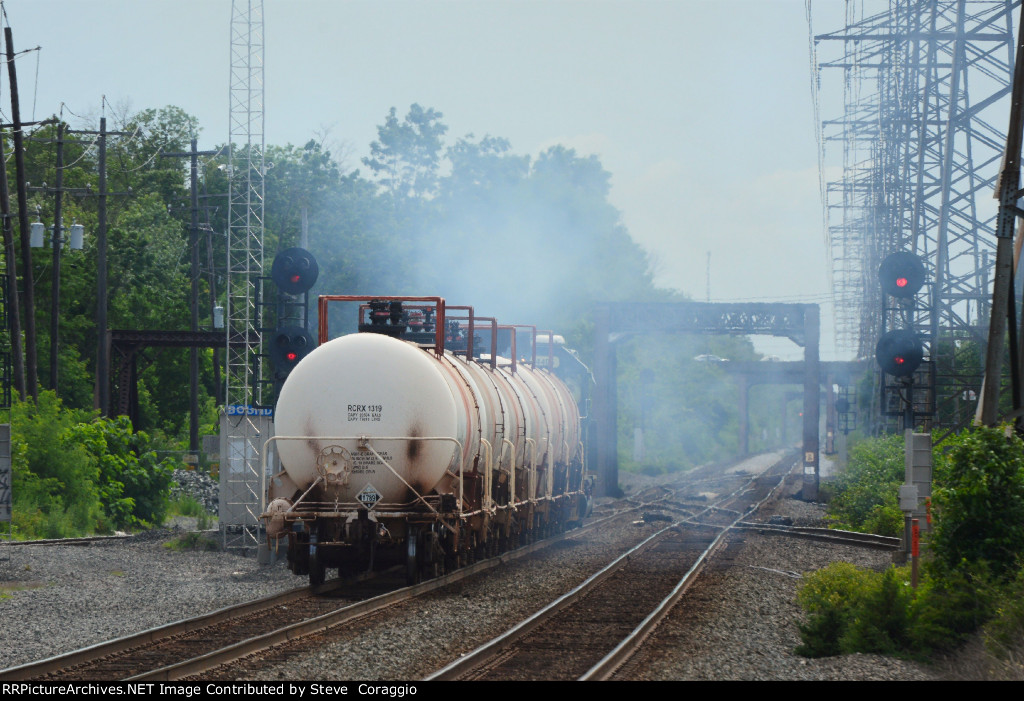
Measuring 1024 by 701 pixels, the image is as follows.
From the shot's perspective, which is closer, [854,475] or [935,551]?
[935,551]

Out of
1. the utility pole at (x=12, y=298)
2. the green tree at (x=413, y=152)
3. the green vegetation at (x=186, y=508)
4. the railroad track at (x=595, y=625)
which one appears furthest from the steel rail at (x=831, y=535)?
the green tree at (x=413, y=152)

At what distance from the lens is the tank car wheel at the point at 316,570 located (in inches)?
682

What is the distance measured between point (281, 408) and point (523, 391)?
668cm

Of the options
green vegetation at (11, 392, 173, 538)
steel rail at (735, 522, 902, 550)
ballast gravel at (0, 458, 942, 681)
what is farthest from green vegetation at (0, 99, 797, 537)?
steel rail at (735, 522, 902, 550)

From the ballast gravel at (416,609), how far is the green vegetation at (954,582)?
540 millimetres

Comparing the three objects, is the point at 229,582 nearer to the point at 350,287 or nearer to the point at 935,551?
the point at 935,551

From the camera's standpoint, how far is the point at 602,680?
10805 mm

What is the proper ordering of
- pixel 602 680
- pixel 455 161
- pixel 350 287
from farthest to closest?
pixel 455 161 → pixel 350 287 → pixel 602 680

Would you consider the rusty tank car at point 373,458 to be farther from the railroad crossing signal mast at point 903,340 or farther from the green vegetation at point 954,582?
the railroad crossing signal mast at point 903,340

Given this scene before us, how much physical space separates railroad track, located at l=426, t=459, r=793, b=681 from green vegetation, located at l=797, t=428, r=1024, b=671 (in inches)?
86.9

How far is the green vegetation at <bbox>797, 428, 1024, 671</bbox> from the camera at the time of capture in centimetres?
1288

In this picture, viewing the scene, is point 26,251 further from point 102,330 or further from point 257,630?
point 257,630
